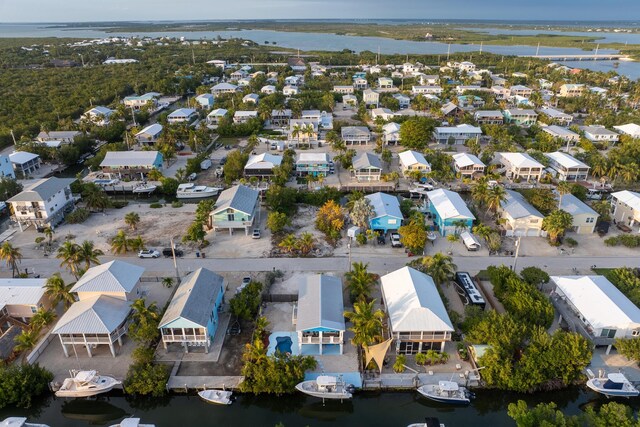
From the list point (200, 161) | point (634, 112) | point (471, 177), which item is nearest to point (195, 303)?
point (200, 161)

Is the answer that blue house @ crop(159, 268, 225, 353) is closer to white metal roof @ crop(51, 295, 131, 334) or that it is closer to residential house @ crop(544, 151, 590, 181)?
white metal roof @ crop(51, 295, 131, 334)

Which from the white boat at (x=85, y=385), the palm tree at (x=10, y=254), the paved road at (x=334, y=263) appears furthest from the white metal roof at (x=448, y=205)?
the palm tree at (x=10, y=254)

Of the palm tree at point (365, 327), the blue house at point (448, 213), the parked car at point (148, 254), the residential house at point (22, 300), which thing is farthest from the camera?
the blue house at point (448, 213)

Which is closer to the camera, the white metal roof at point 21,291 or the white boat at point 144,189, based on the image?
the white metal roof at point 21,291

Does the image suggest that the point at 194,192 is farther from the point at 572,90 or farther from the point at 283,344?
the point at 572,90

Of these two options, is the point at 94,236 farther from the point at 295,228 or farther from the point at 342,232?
the point at 342,232

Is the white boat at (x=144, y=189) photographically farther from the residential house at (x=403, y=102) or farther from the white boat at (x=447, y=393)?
the residential house at (x=403, y=102)

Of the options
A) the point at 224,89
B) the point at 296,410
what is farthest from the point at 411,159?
the point at 224,89

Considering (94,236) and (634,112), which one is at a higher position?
(634,112)
